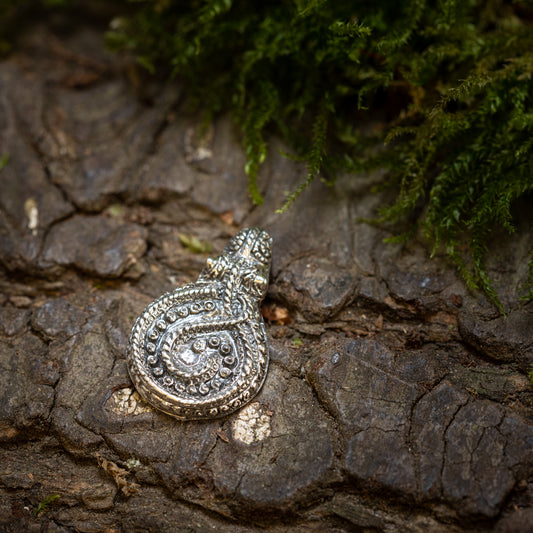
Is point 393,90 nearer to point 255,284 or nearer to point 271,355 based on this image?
point 255,284

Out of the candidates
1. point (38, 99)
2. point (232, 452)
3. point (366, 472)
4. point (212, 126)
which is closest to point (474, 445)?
point (366, 472)

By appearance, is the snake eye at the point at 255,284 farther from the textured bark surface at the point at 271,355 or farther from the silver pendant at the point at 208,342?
the textured bark surface at the point at 271,355

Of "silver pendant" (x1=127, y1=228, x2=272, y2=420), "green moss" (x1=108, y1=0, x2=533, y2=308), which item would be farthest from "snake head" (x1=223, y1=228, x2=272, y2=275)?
"green moss" (x1=108, y1=0, x2=533, y2=308)

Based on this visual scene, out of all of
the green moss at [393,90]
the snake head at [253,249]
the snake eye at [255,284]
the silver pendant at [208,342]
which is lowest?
the silver pendant at [208,342]

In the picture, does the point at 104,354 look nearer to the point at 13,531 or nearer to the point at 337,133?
the point at 13,531

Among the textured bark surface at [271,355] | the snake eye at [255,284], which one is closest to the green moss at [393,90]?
the textured bark surface at [271,355]
